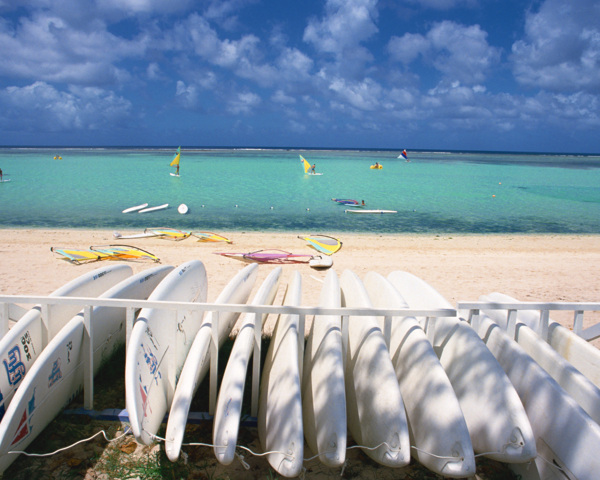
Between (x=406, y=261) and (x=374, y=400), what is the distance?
8.29 meters

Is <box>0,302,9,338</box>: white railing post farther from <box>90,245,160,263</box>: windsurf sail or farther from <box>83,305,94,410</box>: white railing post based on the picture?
<box>90,245,160,263</box>: windsurf sail

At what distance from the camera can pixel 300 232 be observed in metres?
15.9

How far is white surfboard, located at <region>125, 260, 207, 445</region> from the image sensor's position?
236 centimetres

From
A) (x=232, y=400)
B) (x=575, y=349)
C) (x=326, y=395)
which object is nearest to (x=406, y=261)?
(x=575, y=349)

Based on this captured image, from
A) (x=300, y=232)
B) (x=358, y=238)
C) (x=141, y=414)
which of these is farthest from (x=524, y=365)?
(x=300, y=232)

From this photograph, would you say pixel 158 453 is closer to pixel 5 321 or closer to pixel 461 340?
pixel 5 321

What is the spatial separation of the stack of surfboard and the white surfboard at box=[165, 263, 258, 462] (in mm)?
11

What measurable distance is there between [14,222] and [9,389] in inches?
653

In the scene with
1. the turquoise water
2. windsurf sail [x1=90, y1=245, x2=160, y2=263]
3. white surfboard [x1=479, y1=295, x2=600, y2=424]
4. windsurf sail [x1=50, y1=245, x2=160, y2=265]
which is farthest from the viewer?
the turquoise water

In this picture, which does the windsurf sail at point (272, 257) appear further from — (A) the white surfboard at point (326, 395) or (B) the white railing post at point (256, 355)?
(B) the white railing post at point (256, 355)

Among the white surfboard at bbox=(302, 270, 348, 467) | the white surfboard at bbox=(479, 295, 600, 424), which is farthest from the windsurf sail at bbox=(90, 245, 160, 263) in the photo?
the white surfboard at bbox=(479, 295, 600, 424)

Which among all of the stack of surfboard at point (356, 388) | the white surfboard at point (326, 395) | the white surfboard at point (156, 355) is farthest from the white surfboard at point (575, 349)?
the white surfboard at point (156, 355)

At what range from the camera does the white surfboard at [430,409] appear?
2.23 meters

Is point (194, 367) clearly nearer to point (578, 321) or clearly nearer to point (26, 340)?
point (26, 340)
